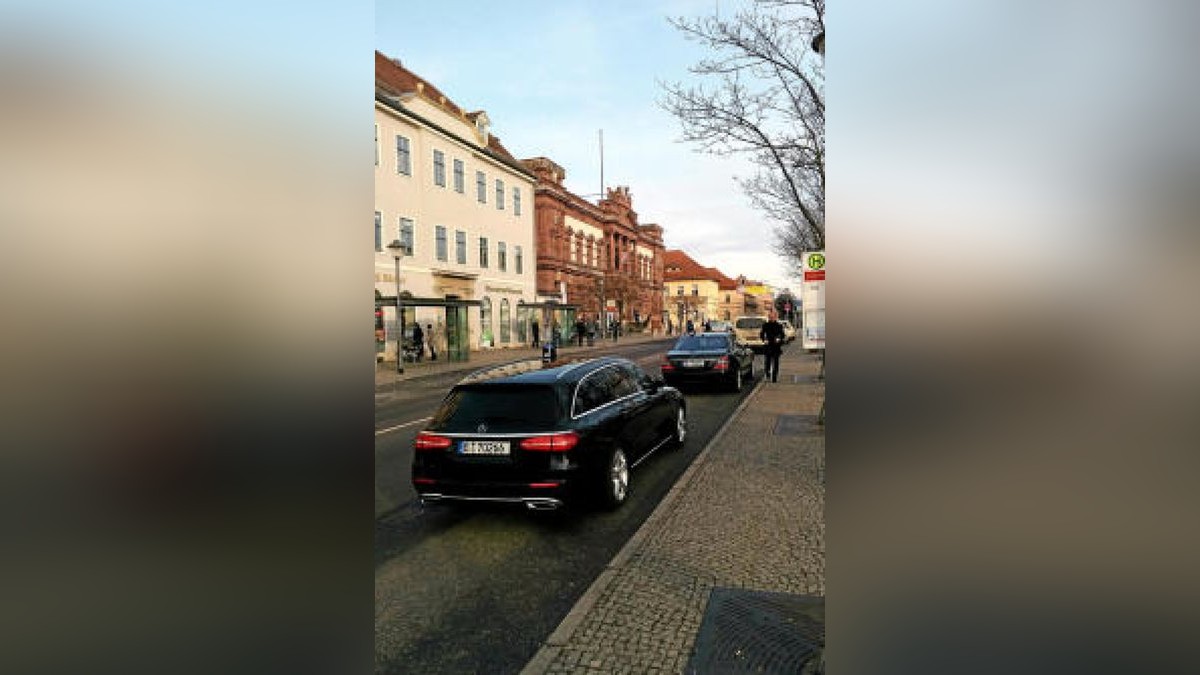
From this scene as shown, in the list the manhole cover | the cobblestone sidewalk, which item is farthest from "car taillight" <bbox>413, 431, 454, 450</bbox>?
the manhole cover

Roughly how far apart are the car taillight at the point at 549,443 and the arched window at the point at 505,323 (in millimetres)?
31468

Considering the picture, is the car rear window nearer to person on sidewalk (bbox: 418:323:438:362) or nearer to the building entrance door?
person on sidewalk (bbox: 418:323:438:362)

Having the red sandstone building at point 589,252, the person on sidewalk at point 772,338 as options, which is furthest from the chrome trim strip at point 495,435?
the red sandstone building at point 589,252

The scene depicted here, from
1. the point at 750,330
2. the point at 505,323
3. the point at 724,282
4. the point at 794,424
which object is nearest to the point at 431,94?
the point at 505,323

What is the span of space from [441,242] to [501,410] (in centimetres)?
2679

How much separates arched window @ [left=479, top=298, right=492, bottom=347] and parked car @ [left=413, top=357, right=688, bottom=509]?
1131 inches

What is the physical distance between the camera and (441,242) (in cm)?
3072

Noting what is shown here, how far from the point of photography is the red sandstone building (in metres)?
43.6
